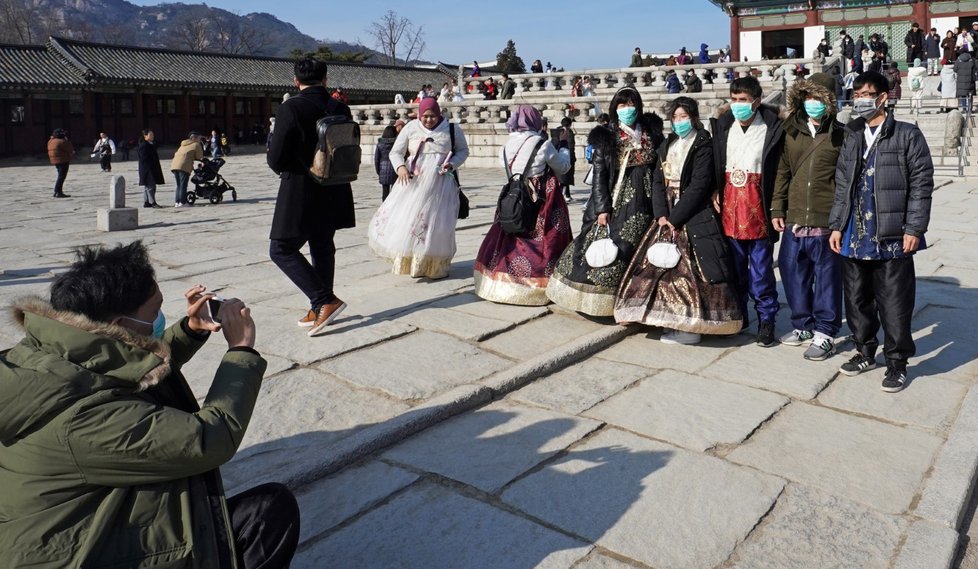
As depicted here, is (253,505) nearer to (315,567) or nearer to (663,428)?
(315,567)

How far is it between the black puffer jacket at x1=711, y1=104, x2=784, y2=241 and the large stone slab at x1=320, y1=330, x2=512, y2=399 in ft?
5.88

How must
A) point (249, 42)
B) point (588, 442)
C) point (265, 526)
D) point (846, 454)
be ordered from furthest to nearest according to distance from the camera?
1. point (249, 42)
2. point (588, 442)
3. point (846, 454)
4. point (265, 526)

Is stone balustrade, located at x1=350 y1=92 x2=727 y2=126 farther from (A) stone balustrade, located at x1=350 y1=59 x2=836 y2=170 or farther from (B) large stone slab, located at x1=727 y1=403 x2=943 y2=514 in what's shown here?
(B) large stone slab, located at x1=727 y1=403 x2=943 y2=514

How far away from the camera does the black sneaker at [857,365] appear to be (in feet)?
15.3

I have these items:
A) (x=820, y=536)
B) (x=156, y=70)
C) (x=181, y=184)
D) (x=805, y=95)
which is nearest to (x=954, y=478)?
(x=820, y=536)

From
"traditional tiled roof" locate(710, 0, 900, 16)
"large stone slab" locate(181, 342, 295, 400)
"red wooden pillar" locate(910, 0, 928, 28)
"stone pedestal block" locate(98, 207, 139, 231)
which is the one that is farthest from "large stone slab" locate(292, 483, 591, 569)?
"traditional tiled roof" locate(710, 0, 900, 16)

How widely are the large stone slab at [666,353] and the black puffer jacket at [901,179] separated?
1.15 m

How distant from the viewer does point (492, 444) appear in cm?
381

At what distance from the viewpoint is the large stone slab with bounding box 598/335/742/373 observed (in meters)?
4.93

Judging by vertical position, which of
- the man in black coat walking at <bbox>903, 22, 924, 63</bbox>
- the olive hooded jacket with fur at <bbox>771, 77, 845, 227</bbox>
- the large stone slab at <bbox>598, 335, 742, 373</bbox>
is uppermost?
the man in black coat walking at <bbox>903, 22, 924, 63</bbox>

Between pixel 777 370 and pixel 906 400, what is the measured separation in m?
0.70

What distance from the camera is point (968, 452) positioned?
3633mm

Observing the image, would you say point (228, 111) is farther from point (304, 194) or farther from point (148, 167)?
point (304, 194)

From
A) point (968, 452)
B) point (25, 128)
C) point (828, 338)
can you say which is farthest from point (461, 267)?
point (25, 128)
